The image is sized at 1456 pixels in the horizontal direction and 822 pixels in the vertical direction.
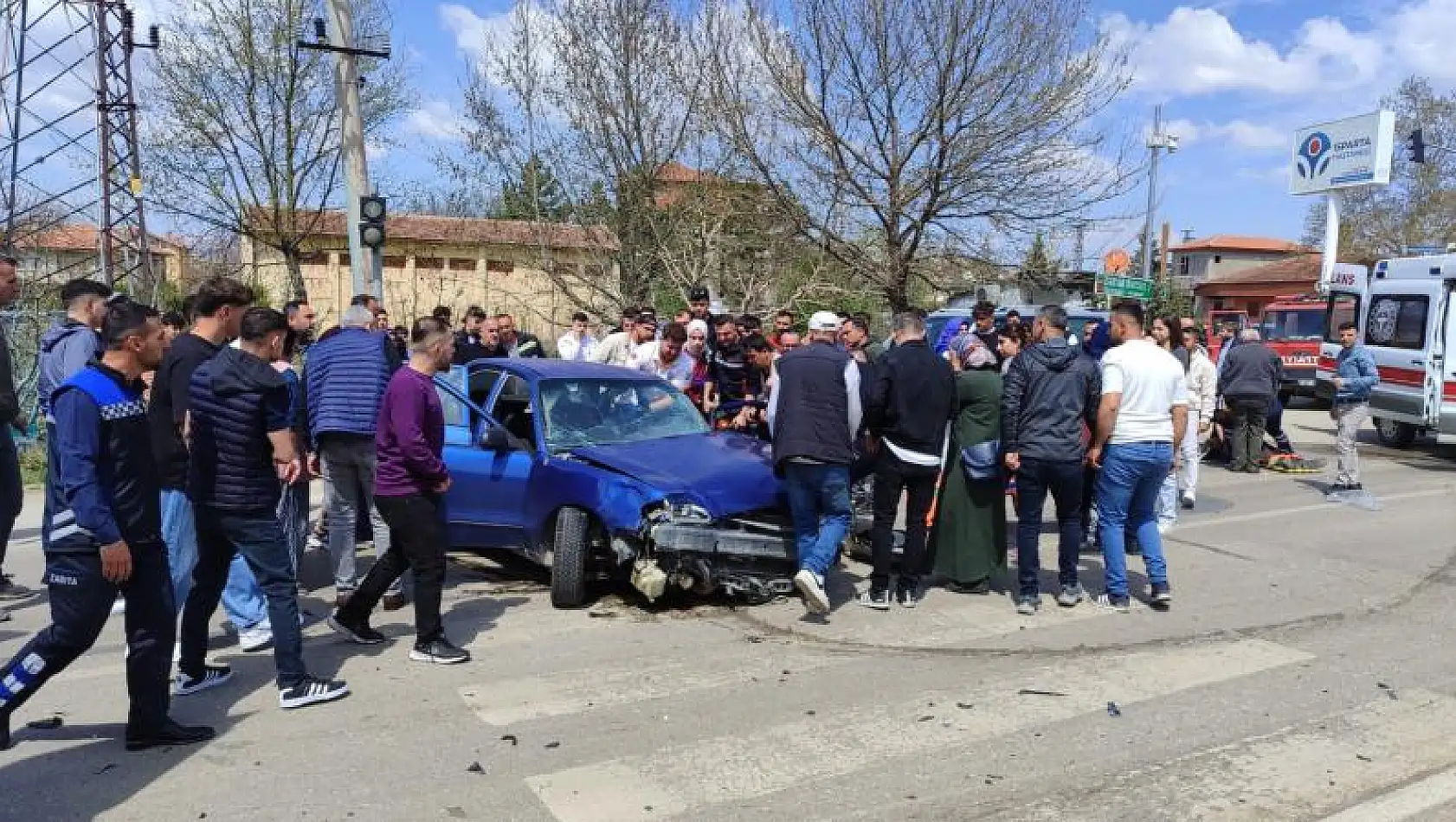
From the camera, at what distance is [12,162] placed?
1584 cm

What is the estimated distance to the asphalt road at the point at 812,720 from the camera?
362cm

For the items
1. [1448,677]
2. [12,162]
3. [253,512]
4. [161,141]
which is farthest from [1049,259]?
[161,141]

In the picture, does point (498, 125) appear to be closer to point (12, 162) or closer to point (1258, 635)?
point (12, 162)

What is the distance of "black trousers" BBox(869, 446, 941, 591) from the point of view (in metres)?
6.08

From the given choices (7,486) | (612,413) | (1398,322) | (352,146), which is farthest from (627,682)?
(1398,322)

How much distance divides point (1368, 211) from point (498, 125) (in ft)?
145

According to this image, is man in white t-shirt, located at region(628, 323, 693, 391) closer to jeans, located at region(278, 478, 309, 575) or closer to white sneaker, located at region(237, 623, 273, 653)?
jeans, located at region(278, 478, 309, 575)

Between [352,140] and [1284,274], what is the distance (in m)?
57.5

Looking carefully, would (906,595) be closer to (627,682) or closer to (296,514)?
(627,682)

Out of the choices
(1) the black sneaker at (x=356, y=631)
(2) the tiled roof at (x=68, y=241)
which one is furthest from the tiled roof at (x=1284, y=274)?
(1) the black sneaker at (x=356, y=631)

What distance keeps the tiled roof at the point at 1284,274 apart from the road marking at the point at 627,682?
56.0 meters

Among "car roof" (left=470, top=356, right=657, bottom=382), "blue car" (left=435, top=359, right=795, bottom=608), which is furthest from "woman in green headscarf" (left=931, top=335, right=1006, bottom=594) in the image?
"car roof" (left=470, top=356, right=657, bottom=382)

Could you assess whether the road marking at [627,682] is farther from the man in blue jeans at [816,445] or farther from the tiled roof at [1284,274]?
the tiled roof at [1284,274]

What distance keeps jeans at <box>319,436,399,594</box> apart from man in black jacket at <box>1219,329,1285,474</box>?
1005 cm
